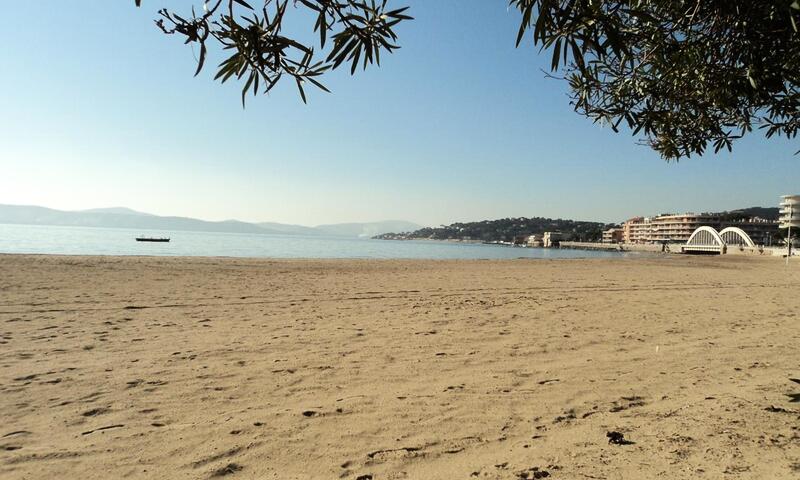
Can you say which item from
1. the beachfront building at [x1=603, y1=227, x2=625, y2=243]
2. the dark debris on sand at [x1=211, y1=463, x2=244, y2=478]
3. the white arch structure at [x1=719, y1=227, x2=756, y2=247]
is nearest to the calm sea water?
the dark debris on sand at [x1=211, y1=463, x2=244, y2=478]

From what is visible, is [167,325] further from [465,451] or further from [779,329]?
[779,329]

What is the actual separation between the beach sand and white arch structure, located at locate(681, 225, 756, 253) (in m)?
107

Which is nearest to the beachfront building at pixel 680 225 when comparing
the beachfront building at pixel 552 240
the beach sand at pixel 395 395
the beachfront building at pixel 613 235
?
the beachfront building at pixel 613 235

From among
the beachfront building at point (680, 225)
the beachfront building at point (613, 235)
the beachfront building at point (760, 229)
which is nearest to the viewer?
the beachfront building at point (760, 229)

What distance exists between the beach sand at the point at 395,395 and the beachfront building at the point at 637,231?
167380 mm

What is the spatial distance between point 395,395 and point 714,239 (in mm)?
122383

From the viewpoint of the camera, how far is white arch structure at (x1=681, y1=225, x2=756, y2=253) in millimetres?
97375

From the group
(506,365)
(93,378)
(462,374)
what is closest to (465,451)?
(462,374)

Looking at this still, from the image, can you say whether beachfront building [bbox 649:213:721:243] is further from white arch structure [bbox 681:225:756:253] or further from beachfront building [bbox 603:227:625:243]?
white arch structure [bbox 681:225:756:253]

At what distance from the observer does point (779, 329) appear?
7.19m

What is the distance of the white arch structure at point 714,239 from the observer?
9738cm

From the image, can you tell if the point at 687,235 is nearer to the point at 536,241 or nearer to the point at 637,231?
the point at 637,231

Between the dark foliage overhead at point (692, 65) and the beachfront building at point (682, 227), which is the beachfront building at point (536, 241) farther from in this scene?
the dark foliage overhead at point (692, 65)

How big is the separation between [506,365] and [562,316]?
3.96 metres
